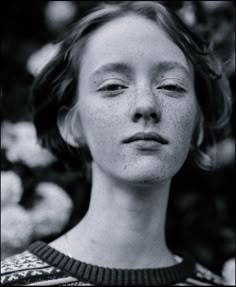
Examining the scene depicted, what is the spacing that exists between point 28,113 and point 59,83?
411 millimetres

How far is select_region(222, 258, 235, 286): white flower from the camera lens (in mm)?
1874

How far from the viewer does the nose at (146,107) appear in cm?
149

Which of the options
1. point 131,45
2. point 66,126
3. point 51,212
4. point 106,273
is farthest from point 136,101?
point 51,212

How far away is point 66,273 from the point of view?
1528mm

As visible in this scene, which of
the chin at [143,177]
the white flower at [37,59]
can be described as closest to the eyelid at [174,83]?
the chin at [143,177]

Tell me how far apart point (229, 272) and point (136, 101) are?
690mm

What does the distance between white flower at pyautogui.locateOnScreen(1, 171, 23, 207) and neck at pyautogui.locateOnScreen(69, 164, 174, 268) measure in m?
0.40

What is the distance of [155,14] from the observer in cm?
166

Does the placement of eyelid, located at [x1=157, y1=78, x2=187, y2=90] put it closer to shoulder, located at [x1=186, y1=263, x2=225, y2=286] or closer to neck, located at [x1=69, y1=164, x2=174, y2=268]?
neck, located at [x1=69, y1=164, x2=174, y2=268]

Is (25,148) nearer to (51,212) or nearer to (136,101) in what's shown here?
(51,212)

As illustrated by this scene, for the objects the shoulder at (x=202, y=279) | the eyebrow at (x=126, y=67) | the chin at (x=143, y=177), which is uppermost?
the eyebrow at (x=126, y=67)

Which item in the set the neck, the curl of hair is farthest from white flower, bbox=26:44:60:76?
the neck

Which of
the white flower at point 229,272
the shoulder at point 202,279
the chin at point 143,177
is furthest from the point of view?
the white flower at point 229,272

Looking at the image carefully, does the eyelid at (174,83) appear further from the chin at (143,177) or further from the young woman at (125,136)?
the chin at (143,177)
